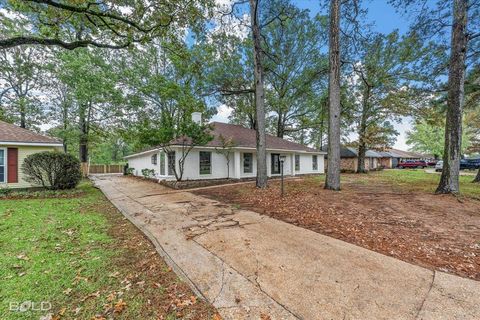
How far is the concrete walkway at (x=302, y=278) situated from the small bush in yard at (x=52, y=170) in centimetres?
814

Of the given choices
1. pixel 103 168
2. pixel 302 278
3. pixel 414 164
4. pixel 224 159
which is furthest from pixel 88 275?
pixel 414 164

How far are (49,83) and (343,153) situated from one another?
31845mm

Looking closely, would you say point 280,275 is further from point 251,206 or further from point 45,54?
point 45,54

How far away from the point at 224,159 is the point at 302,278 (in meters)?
11.8

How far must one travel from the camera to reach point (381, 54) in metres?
17.0

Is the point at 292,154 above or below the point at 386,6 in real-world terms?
below

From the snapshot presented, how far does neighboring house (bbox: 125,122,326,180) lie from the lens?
1285 centimetres

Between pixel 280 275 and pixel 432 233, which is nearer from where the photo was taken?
pixel 280 275

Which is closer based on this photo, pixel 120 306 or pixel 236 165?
pixel 120 306

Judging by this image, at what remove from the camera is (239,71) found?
17.0 m

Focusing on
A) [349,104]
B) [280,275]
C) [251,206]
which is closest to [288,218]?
[251,206]

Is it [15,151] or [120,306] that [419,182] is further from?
[15,151]

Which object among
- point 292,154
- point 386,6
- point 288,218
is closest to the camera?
point 288,218

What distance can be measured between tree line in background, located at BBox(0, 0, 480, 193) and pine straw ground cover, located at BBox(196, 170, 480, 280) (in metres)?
2.20
